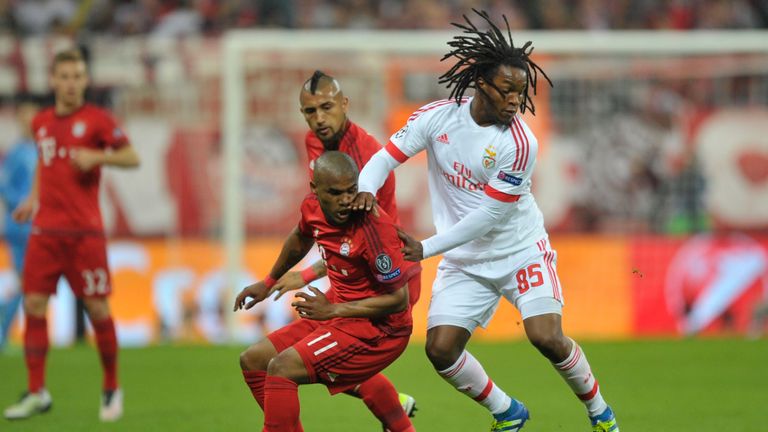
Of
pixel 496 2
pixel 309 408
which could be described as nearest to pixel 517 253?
pixel 309 408

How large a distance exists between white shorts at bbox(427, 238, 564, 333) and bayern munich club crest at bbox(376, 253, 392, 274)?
0.95 meters

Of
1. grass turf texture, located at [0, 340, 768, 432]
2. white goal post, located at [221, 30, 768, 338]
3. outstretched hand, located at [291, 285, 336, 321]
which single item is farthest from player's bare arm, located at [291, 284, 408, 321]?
white goal post, located at [221, 30, 768, 338]

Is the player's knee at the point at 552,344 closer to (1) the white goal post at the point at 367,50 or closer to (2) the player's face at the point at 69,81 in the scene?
(2) the player's face at the point at 69,81

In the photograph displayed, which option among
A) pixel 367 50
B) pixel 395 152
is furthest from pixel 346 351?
pixel 367 50

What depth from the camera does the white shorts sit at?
630cm

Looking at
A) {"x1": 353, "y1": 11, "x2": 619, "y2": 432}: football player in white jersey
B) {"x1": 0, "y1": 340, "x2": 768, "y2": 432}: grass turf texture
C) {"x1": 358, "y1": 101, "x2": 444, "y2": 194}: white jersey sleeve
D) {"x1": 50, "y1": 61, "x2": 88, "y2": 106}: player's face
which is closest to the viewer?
{"x1": 358, "y1": 101, "x2": 444, "y2": 194}: white jersey sleeve

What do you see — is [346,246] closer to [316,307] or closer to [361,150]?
[316,307]

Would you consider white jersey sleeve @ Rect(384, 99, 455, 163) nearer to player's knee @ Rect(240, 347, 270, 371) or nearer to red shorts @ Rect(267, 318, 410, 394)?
red shorts @ Rect(267, 318, 410, 394)

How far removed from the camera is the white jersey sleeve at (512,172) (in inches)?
237

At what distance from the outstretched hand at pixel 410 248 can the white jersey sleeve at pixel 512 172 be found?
564mm

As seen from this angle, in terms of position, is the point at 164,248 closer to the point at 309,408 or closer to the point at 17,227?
the point at 17,227

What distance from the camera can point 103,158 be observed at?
764cm

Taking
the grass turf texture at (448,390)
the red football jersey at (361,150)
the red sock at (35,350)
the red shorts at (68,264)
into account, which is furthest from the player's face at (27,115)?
the red football jersey at (361,150)

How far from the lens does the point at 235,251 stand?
40.1ft
